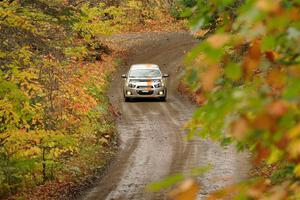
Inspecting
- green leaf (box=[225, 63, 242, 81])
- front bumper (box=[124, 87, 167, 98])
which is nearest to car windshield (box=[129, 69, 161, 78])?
front bumper (box=[124, 87, 167, 98])

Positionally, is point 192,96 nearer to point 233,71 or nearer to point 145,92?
point 145,92

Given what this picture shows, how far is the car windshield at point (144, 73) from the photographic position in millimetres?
25938

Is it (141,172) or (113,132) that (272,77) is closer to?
(141,172)

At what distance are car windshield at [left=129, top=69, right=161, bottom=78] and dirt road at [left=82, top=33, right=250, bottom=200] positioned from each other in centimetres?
128

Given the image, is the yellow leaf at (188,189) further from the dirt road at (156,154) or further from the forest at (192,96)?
the dirt road at (156,154)

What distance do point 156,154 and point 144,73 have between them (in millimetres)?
10069

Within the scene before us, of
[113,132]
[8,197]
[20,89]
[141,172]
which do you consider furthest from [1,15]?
[113,132]

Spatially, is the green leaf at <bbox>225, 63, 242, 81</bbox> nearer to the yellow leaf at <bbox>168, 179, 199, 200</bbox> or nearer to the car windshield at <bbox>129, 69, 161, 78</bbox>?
the yellow leaf at <bbox>168, 179, 199, 200</bbox>

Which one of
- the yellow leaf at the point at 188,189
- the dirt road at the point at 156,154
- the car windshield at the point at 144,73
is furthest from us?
the car windshield at the point at 144,73

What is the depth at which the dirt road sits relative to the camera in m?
13.1

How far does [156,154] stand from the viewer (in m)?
16.5

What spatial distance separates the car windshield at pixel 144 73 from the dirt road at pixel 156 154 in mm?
1276

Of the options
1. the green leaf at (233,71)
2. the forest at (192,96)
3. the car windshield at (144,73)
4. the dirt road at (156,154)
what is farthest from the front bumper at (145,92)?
the green leaf at (233,71)

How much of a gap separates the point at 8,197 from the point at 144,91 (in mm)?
14060
